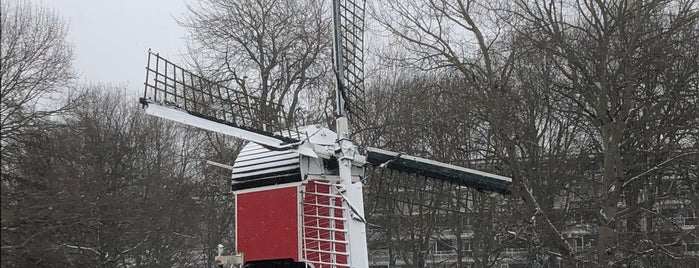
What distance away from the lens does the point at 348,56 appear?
14484 millimetres

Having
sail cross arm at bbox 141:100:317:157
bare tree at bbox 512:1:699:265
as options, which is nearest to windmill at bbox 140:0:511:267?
sail cross arm at bbox 141:100:317:157

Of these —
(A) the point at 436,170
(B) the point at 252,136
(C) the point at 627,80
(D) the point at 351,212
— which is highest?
(C) the point at 627,80

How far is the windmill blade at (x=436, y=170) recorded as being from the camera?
13742 millimetres

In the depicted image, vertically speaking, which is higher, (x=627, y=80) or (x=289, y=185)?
(x=627, y=80)

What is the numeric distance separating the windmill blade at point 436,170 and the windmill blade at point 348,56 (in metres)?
0.92

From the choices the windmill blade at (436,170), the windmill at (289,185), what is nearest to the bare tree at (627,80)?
the windmill blade at (436,170)

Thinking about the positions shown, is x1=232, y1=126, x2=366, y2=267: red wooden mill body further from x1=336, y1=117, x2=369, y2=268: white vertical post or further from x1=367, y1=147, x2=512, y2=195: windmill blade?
x1=367, y1=147, x2=512, y2=195: windmill blade

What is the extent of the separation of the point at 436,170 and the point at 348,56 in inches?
97.2

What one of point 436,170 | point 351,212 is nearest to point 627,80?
point 436,170

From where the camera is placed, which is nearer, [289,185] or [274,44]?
[289,185]

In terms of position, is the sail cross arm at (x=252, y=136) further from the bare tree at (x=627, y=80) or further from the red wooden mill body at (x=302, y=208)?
the bare tree at (x=627, y=80)

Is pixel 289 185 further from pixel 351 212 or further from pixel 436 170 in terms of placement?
pixel 436 170

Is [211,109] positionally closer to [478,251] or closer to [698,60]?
[698,60]

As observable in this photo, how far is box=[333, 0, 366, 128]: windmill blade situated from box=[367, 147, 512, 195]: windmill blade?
36.4 inches
